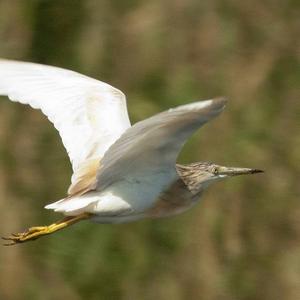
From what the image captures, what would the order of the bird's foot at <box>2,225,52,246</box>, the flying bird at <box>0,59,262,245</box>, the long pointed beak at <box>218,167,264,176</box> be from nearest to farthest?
1. the flying bird at <box>0,59,262,245</box>
2. the bird's foot at <box>2,225,52,246</box>
3. the long pointed beak at <box>218,167,264,176</box>

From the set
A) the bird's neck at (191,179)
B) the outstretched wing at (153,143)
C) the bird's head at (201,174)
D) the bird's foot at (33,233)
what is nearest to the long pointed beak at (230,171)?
the bird's head at (201,174)

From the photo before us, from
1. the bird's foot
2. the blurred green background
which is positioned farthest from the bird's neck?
the blurred green background

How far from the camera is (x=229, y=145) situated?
8156 millimetres

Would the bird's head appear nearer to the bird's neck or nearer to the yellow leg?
the bird's neck

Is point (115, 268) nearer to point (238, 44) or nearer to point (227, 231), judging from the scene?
point (227, 231)

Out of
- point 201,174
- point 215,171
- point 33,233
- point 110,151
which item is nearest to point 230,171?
point 215,171

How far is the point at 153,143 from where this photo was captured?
18.8 feet

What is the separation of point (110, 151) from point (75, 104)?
1.00 m

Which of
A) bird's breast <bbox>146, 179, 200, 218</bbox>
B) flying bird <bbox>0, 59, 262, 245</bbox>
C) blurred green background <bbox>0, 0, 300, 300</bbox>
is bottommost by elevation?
blurred green background <bbox>0, 0, 300, 300</bbox>

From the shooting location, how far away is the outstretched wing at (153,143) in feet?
17.4

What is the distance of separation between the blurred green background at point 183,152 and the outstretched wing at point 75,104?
1.31 metres

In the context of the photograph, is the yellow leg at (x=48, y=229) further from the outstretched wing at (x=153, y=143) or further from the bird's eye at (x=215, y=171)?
the bird's eye at (x=215, y=171)

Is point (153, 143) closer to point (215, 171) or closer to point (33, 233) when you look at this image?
point (215, 171)

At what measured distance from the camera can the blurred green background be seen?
7836mm
